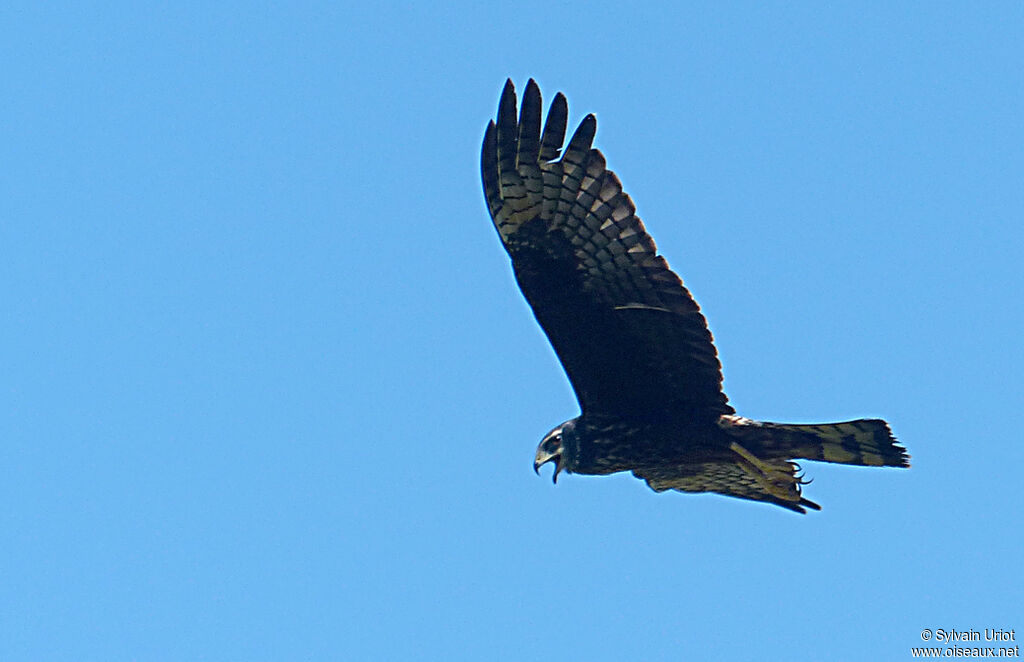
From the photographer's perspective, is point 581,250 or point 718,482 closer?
point 581,250

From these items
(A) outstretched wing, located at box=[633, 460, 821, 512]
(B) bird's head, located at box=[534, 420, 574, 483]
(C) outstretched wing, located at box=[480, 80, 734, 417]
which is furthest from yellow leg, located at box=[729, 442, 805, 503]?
(B) bird's head, located at box=[534, 420, 574, 483]

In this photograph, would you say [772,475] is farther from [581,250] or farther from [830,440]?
[581,250]

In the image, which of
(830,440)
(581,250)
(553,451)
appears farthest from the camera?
(553,451)

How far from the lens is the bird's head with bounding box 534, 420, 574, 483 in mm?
12074

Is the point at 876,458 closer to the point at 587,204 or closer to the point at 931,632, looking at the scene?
the point at 931,632

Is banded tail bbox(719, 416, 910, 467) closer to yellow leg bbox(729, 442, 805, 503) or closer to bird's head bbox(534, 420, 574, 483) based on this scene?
yellow leg bbox(729, 442, 805, 503)

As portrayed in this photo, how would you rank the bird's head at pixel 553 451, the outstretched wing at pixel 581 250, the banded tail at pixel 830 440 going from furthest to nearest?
the bird's head at pixel 553 451, the banded tail at pixel 830 440, the outstretched wing at pixel 581 250

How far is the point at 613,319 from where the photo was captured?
11180 millimetres

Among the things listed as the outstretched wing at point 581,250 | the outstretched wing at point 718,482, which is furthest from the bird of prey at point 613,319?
the outstretched wing at point 718,482

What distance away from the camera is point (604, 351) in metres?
11.4

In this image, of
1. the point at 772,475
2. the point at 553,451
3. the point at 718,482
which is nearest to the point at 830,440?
the point at 772,475

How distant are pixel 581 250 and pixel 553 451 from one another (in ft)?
6.23

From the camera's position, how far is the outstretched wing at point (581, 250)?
36.0 ft

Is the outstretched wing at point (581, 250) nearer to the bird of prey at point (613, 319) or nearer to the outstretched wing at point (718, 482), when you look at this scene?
the bird of prey at point (613, 319)
